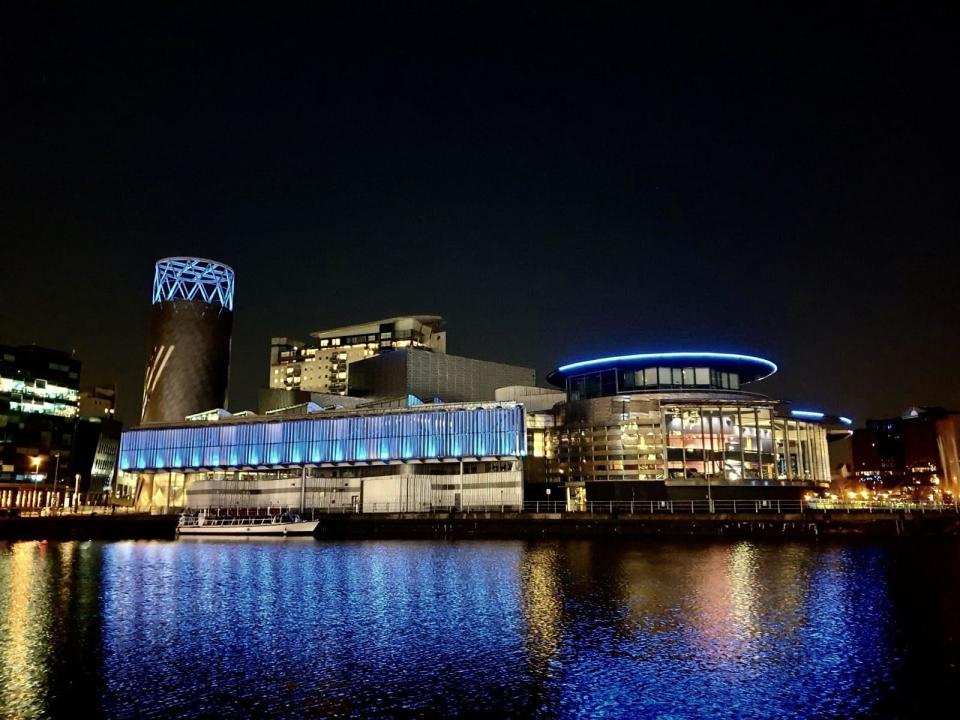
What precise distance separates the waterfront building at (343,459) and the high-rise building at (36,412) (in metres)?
63.7

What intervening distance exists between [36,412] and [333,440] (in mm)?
106556

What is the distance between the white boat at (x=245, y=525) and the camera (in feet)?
282

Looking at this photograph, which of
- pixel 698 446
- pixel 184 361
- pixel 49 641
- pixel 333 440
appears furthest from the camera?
pixel 184 361

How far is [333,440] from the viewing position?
106500mm

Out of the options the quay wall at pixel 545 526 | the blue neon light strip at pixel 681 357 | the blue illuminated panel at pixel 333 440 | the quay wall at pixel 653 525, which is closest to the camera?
Answer: the quay wall at pixel 653 525

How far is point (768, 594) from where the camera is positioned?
108 ft

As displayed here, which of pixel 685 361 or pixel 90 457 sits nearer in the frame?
pixel 685 361

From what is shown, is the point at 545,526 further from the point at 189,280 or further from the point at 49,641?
the point at 189,280

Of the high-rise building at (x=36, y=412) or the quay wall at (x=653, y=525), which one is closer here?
the quay wall at (x=653, y=525)

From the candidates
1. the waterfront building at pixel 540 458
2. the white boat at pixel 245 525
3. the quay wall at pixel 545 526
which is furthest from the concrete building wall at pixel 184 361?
the waterfront building at pixel 540 458

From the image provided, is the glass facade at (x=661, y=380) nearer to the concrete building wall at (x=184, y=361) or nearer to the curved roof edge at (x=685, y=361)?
the curved roof edge at (x=685, y=361)

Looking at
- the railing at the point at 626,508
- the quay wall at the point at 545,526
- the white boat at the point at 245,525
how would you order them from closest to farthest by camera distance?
the quay wall at the point at 545,526 < the railing at the point at 626,508 < the white boat at the point at 245,525

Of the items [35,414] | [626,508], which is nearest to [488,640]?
[626,508]

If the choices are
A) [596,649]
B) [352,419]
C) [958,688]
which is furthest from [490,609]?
[352,419]
